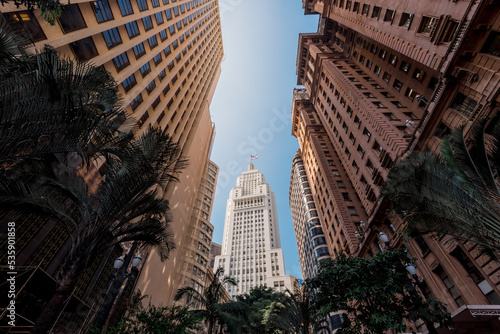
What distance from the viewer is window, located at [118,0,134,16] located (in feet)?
75.9

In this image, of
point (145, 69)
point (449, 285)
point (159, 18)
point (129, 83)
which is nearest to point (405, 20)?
point (449, 285)

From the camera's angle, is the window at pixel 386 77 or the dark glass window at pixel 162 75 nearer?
the dark glass window at pixel 162 75

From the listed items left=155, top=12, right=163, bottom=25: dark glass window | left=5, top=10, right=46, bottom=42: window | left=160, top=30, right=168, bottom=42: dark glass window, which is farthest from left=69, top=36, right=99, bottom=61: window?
left=160, top=30, right=168, bottom=42: dark glass window

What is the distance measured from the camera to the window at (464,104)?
58.6 feet

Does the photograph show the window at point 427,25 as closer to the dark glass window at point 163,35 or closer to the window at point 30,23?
the dark glass window at point 163,35

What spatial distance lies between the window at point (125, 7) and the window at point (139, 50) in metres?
3.03

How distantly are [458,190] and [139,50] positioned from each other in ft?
97.3

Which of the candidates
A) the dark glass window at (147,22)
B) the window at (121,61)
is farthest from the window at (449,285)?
the dark glass window at (147,22)

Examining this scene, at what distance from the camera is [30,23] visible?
48.6ft

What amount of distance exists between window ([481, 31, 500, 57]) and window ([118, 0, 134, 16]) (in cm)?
3010

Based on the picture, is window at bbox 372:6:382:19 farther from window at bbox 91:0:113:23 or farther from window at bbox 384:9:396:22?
window at bbox 91:0:113:23

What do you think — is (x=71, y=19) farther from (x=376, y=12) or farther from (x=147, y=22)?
(x=376, y=12)

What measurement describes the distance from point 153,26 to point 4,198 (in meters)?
29.0

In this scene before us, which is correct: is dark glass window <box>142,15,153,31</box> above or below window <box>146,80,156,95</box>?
above
